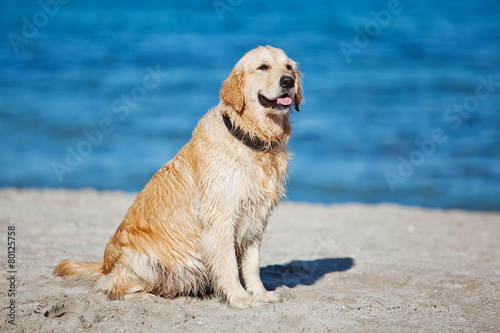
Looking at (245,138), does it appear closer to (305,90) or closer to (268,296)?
(268,296)

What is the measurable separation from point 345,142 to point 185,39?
13.0m

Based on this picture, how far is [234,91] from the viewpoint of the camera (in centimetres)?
458

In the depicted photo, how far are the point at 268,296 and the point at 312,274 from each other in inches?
44.4

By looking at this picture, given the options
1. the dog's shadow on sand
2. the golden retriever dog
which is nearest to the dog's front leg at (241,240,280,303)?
the golden retriever dog

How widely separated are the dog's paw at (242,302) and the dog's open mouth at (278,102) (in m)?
1.54

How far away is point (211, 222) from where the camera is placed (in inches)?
172

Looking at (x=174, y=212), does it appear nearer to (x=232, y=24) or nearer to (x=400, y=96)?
(x=400, y=96)

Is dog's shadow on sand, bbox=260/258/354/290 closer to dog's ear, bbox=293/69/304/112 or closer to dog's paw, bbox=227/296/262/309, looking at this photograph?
dog's paw, bbox=227/296/262/309

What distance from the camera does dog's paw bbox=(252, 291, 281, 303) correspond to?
4.47 m

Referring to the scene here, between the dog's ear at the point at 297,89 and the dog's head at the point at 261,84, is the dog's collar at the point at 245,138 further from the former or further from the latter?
the dog's ear at the point at 297,89

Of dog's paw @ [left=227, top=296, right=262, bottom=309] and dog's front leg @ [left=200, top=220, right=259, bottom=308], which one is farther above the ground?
dog's front leg @ [left=200, top=220, right=259, bottom=308]

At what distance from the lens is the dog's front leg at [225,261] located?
434cm

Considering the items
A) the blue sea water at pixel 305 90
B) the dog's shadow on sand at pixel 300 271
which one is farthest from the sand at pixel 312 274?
the blue sea water at pixel 305 90

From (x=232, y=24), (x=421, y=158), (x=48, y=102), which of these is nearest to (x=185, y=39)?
(x=232, y=24)
